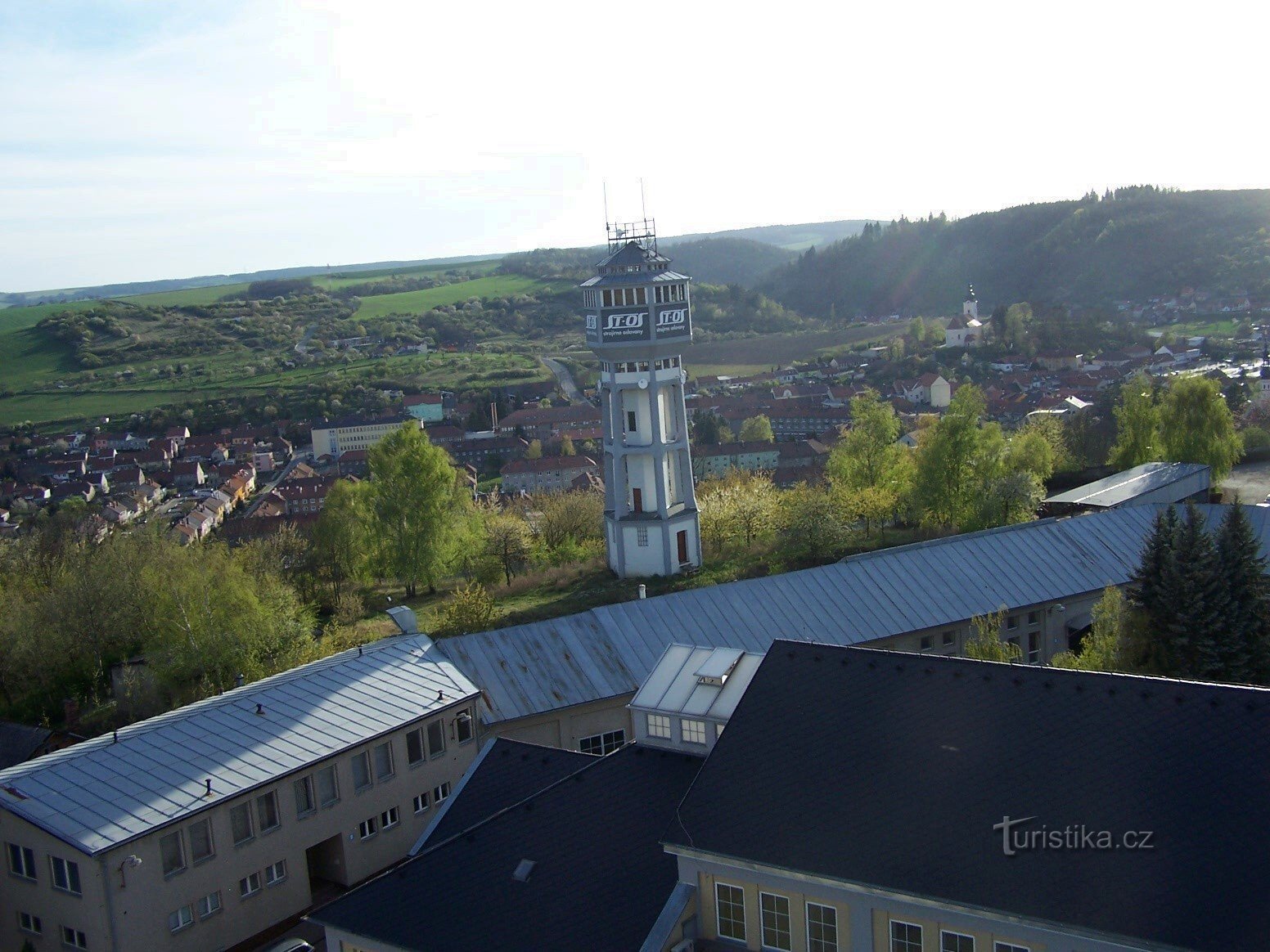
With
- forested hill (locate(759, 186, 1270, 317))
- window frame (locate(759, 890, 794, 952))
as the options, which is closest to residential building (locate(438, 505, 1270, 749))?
window frame (locate(759, 890, 794, 952))

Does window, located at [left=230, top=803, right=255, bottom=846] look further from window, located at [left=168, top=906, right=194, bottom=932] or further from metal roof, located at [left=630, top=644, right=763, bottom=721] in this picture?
metal roof, located at [left=630, top=644, right=763, bottom=721]

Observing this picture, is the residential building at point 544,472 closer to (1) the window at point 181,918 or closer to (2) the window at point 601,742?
(2) the window at point 601,742

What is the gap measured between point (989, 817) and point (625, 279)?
88.1 ft

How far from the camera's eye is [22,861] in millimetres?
18484

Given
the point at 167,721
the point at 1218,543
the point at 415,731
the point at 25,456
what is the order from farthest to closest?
the point at 25,456, the point at 1218,543, the point at 415,731, the point at 167,721

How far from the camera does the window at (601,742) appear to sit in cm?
2534

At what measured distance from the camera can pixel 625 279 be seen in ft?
121

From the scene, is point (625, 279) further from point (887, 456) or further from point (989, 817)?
point (989, 817)

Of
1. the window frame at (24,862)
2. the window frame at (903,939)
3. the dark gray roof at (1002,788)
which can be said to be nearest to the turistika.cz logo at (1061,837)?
the dark gray roof at (1002,788)

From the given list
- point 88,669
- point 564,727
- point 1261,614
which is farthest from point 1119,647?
point 88,669

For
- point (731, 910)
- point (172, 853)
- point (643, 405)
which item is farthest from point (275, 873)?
point (643, 405)

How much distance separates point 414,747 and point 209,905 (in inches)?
190

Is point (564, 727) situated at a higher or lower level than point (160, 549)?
lower

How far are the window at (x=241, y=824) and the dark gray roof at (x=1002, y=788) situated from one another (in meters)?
9.21
